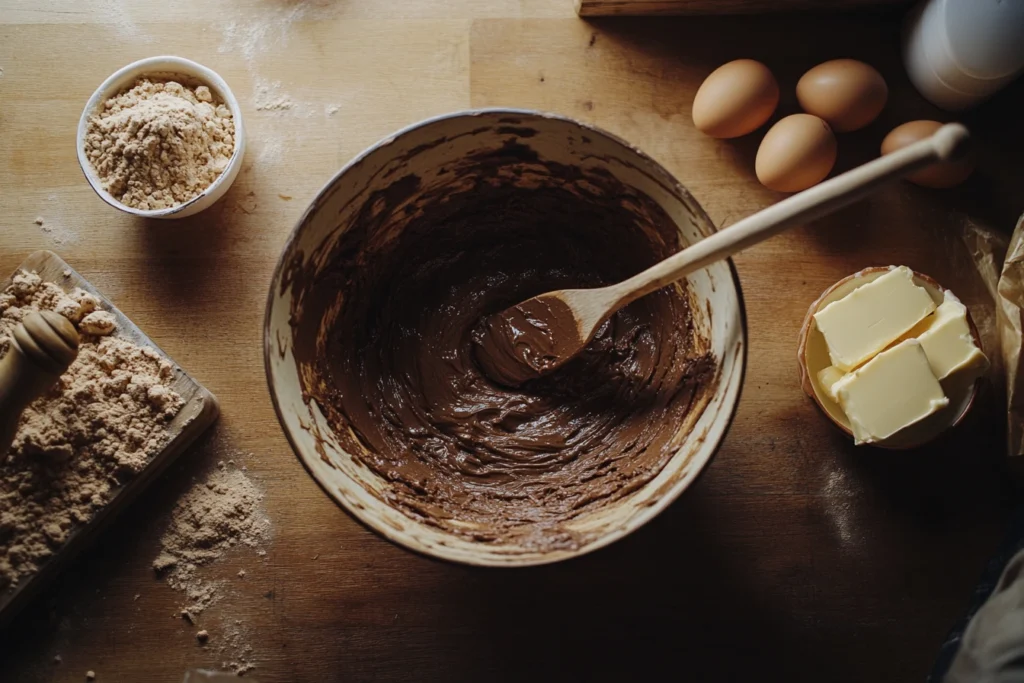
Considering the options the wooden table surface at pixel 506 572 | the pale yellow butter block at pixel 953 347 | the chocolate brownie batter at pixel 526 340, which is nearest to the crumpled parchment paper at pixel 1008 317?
the wooden table surface at pixel 506 572

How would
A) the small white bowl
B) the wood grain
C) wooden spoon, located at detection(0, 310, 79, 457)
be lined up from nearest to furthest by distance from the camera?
wooden spoon, located at detection(0, 310, 79, 457) → the small white bowl → the wood grain

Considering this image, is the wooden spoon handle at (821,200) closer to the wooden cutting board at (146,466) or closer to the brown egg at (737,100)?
the brown egg at (737,100)

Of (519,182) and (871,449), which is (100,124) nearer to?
(519,182)

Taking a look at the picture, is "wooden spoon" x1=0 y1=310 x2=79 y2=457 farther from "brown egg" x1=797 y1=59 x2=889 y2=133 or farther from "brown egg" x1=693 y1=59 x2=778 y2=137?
"brown egg" x1=797 y1=59 x2=889 y2=133

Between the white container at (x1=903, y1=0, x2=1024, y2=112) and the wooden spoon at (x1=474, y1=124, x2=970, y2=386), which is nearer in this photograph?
the wooden spoon at (x1=474, y1=124, x2=970, y2=386)

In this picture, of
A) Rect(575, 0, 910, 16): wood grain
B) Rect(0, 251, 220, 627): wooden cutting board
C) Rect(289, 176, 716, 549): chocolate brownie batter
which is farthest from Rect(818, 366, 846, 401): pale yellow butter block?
Rect(0, 251, 220, 627): wooden cutting board

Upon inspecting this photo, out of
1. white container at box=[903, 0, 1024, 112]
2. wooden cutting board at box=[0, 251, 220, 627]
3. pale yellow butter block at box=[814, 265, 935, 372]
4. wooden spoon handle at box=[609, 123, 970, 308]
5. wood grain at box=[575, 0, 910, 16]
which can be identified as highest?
wood grain at box=[575, 0, 910, 16]

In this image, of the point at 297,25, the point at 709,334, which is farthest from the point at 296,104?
the point at 709,334
